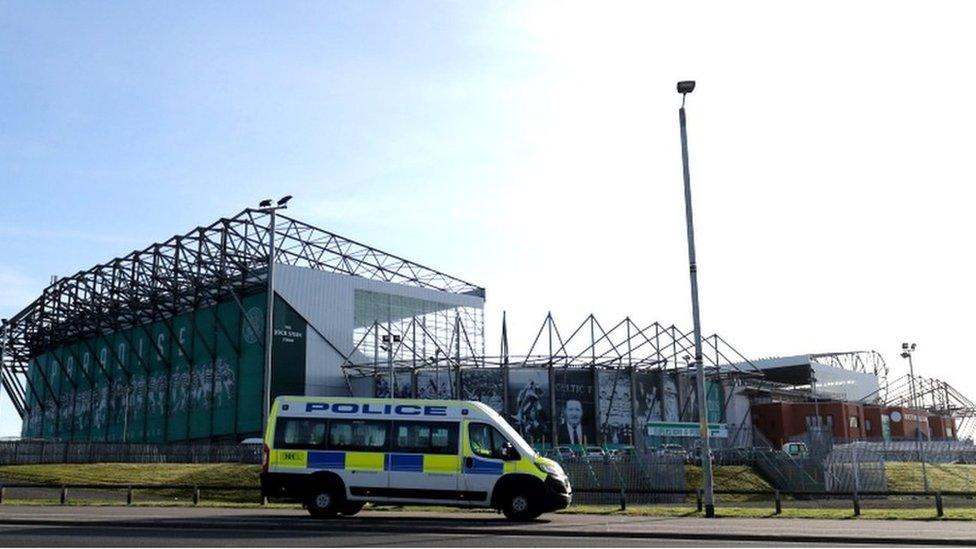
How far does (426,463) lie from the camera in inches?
946

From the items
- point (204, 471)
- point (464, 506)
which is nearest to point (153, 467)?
point (204, 471)

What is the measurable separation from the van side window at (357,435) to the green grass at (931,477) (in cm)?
3136

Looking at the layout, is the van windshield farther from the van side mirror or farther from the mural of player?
the mural of player

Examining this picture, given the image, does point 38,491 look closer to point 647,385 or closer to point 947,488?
point 947,488

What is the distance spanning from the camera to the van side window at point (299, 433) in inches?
960

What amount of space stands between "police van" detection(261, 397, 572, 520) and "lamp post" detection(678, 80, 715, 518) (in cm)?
384

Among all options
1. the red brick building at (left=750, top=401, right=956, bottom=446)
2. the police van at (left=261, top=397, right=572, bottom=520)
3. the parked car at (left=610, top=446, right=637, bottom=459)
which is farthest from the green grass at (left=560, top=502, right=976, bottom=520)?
the red brick building at (left=750, top=401, right=956, bottom=446)

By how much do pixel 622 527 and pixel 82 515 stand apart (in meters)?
13.0

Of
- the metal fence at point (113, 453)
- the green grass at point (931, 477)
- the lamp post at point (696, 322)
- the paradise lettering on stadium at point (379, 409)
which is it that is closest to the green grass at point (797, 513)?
the lamp post at point (696, 322)

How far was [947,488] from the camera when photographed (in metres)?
47.7

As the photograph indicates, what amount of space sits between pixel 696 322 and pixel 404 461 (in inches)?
343

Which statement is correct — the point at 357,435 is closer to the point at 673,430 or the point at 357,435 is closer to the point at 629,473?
the point at 629,473

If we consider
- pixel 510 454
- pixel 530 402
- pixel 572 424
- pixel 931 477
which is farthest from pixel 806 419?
pixel 510 454

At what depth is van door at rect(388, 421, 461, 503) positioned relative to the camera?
23859 mm
